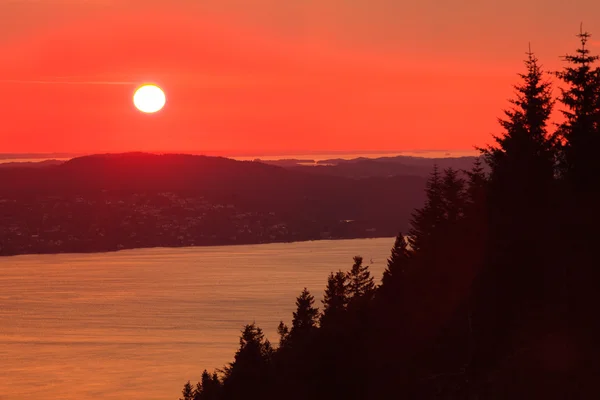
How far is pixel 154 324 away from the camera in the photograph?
146375 mm

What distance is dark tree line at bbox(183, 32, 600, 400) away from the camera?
2355cm

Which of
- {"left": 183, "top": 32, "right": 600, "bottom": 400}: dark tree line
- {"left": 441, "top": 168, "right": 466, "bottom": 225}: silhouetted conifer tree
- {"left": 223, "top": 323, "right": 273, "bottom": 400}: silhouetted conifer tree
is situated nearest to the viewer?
{"left": 183, "top": 32, "right": 600, "bottom": 400}: dark tree line

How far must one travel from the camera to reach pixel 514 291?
26656 mm

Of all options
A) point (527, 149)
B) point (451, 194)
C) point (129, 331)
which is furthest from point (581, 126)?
point (129, 331)

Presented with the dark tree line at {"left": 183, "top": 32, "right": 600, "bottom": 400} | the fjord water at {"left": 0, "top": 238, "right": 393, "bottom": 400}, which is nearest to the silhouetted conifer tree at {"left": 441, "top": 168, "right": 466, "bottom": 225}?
the dark tree line at {"left": 183, "top": 32, "right": 600, "bottom": 400}

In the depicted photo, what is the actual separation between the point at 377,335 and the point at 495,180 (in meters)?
10.4

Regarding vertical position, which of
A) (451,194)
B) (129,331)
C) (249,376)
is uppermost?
(451,194)

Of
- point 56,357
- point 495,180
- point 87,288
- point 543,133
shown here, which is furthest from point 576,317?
point 87,288

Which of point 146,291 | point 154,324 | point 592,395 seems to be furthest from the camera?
point 146,291

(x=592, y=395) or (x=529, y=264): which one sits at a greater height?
(x=529, y=264)

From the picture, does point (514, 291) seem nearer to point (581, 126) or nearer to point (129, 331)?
point (581, 126)

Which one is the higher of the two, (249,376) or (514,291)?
(514,291)

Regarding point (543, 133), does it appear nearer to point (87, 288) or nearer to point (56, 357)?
point (56, 357)

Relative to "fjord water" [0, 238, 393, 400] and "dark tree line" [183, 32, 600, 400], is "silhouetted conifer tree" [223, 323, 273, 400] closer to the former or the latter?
"dark tree line" [183, 32, 600, 400]
